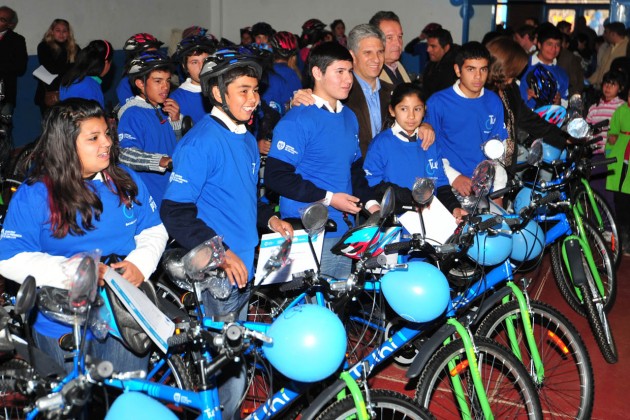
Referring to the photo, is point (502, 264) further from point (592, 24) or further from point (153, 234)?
point (592, 24)

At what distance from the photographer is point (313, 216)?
123 inches

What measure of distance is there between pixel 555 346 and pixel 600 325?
99 cm

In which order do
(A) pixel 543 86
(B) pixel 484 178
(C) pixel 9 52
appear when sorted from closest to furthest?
1. (B) pixel 484 178
2. (A) pixel 543 86
3. (C) pixel 9 52

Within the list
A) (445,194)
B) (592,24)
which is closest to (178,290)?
(445,194)

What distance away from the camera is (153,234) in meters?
3.48

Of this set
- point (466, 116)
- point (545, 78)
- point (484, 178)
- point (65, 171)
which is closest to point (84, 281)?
point (65, 171)

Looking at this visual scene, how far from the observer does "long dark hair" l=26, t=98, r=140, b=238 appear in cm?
313

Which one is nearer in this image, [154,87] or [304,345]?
[304,345]

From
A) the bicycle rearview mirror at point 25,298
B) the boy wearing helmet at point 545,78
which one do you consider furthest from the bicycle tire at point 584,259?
the bicycle rearview mirror at point 25,298

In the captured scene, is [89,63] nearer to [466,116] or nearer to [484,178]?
[466,116]

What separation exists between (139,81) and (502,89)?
2.62m

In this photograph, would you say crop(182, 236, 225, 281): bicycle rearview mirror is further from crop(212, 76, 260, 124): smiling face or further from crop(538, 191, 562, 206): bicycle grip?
crop(538, 191, 562, 206): bicycle grip

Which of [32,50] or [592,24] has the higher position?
[592,24]

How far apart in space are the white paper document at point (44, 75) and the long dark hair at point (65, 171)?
715 cm
